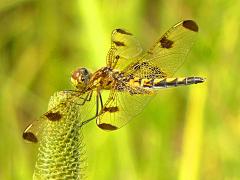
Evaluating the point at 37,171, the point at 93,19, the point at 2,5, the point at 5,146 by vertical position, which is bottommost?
the point at 37,171

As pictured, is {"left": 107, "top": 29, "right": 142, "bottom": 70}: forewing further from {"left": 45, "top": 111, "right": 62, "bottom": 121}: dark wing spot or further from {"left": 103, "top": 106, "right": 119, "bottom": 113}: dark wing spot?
{"left": 45, "top": 111, "right": 62, "bottom": 121}: dark wing spot

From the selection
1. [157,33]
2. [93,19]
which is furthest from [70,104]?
[157,33]

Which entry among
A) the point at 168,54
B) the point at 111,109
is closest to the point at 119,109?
the point at 111,109

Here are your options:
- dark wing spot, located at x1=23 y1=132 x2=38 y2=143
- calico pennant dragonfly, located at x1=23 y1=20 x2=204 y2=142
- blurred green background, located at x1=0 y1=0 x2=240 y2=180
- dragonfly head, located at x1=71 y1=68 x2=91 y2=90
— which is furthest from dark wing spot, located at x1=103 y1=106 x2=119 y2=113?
blurred green background, located at x1=0 y1=0 x2=240 y2=180

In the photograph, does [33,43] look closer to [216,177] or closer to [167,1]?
[167,1]

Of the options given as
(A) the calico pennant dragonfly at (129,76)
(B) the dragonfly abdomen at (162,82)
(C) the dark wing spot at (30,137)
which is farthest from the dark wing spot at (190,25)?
(C) the dark wing spot at (30,137)

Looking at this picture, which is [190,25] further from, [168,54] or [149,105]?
[149,105]

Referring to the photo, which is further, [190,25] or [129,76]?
[190,25]
